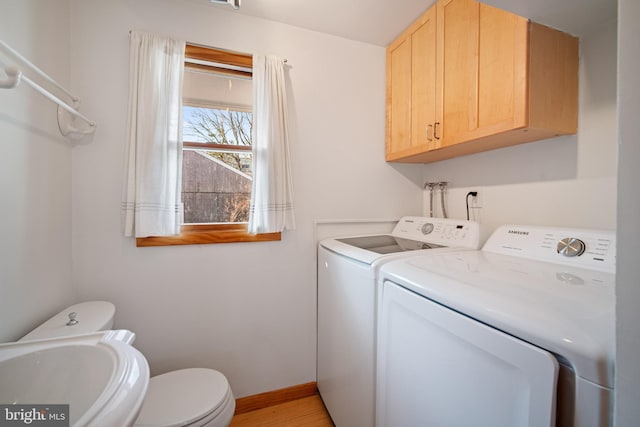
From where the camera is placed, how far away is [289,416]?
5.23 ft

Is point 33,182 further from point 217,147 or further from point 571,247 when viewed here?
point 571,247

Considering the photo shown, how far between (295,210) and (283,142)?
0.46 metres

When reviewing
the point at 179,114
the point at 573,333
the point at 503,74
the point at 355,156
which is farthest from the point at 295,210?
the point at 573,333

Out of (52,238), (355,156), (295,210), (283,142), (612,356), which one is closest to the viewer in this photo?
(612,356)

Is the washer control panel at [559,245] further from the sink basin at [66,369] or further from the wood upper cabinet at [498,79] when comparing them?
the sink basin at [66,369]

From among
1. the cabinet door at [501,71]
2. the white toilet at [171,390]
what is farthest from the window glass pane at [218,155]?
the cabinet door at [501,71]

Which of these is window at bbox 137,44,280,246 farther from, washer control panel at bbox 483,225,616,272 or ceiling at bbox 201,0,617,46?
washer control panel at bbox 483,225,616,272

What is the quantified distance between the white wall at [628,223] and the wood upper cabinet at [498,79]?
80 cm

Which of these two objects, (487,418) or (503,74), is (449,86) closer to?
(503,74)

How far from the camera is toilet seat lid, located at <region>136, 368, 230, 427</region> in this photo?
3.38ft

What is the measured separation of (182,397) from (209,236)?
808mm

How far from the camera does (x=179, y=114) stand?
1435 millimetres

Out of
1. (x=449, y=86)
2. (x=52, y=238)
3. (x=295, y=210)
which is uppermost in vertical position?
(x=449, y=86)

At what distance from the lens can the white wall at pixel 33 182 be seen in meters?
0.92
